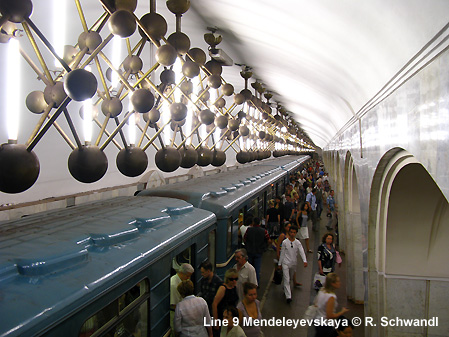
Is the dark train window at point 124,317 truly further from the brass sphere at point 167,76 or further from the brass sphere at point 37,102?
the brass sphere at point 167,76

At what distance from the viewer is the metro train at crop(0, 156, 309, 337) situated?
7.11 feet

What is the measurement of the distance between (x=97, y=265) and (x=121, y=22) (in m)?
1.85

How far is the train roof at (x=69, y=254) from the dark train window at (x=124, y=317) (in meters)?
0.19

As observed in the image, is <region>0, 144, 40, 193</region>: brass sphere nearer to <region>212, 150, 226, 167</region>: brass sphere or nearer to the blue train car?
<region>212, 150, 226, 167</region>: brass sphere

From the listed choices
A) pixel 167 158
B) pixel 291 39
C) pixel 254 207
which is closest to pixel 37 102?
pixel 167 158

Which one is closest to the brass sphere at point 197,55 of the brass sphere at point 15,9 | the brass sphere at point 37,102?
the brass sphere at point 37,102

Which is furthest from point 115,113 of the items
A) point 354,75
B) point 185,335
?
point 354,75

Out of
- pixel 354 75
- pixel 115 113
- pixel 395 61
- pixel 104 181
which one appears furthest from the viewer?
pixel 104 181

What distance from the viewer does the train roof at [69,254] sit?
2.10 meters

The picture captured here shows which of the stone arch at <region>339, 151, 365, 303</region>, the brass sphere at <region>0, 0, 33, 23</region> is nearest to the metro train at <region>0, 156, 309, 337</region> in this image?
the brass sphere at <region>0, 0, 33, 23</region>

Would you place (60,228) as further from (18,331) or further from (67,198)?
(67,198)

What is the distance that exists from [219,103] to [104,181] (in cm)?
278

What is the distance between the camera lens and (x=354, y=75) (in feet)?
17.2

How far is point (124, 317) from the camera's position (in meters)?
2.82
